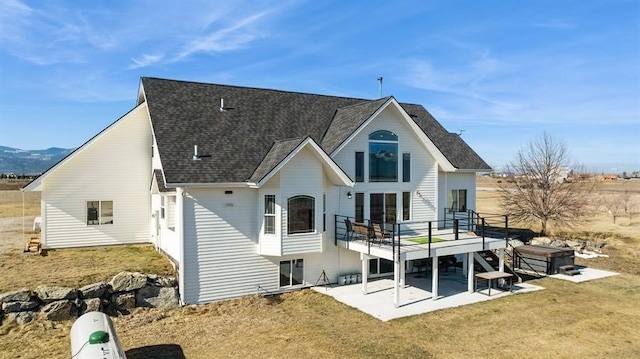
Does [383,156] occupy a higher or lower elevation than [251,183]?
higher

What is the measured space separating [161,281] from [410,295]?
936 cm

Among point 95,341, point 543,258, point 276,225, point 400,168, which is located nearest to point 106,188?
point 276,225

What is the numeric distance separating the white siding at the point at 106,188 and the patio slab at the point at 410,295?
10417 mm

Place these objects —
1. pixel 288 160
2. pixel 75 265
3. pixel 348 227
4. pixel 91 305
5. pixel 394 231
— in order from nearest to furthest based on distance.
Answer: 1. pixel 91 305
2. pixel 288 160
3. pixel 75 265
4. pixel 394 231
5. pixel 348 227

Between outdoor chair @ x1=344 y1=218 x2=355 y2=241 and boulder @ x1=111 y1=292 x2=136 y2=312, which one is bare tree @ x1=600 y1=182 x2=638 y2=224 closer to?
outdoor chair @ x1=344 y1=218 x2=355 y2=241

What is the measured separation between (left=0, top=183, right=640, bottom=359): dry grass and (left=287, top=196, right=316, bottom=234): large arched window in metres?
2.63

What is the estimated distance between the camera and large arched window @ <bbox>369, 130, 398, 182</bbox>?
19.1m

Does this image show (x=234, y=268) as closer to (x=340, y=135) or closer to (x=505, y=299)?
(x=340, y=135)

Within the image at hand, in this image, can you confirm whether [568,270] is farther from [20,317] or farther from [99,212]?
[99,212]

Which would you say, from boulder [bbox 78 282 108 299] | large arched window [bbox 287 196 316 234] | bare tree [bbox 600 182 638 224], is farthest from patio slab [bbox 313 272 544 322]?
bare tree [bbox 600 182 638 224]

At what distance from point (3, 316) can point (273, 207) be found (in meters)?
9.01

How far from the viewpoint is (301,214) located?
16.4m

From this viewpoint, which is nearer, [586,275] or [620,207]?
[586,275]

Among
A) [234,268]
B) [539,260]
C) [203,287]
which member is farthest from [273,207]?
[539,260]
